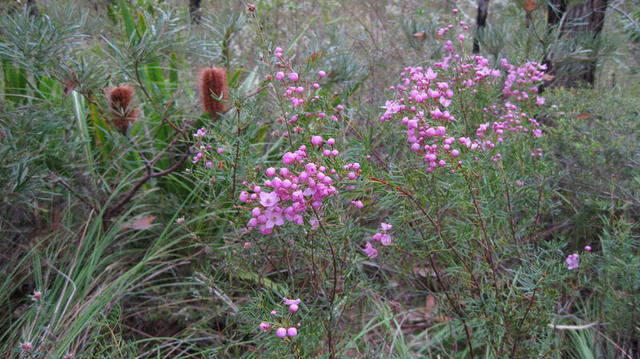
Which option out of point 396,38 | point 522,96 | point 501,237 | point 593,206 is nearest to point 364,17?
point 396,38

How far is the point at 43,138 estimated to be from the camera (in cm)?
197

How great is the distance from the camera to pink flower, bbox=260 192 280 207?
110 cm

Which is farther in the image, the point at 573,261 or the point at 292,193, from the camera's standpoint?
the point at 573,261

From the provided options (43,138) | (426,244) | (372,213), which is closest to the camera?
(426,244)

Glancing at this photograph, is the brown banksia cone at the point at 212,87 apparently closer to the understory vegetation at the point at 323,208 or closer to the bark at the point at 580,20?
the understory vegetation at the point at 323,208

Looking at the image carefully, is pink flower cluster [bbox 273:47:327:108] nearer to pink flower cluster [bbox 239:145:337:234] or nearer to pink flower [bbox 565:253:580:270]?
pink flower cluster [bbox 239:145:337:234]

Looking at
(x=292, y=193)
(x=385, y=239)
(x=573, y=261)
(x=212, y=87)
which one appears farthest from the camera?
(x=212, y=87)

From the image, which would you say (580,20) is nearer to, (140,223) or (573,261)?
(573,261)

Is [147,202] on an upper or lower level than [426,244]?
lower

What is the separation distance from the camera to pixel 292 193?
1.08 m

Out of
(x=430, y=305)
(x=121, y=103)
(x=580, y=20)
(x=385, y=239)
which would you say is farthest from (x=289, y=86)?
(x=580, y=20)

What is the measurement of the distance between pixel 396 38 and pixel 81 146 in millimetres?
2301

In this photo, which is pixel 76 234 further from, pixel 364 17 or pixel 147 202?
pixel 364 17

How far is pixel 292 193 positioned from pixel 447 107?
767 millimetres
